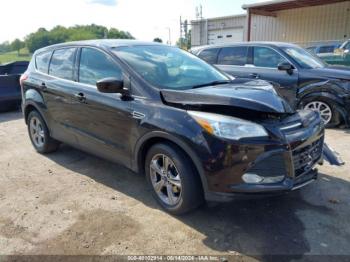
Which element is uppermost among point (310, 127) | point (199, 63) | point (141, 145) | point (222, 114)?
point (199, 63)

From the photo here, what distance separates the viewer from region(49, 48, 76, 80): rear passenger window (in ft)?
14.5

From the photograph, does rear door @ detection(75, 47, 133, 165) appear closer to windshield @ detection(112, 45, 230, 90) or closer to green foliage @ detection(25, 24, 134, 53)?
windshield @ detection(112, 45, 230, 90)

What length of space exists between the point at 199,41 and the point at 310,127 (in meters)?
27.1

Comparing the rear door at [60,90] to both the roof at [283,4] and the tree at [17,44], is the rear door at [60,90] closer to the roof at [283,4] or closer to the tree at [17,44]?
the roof at [283,4]

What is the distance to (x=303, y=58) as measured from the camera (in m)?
6.79

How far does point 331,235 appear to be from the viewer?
9.57 ft

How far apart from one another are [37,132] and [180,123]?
11.0ft

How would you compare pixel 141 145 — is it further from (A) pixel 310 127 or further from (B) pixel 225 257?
(A) pixel 310 127

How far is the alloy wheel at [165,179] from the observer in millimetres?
3221

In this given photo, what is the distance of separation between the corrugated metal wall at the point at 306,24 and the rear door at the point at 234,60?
15.5 metres

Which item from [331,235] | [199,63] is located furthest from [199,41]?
[331,235]

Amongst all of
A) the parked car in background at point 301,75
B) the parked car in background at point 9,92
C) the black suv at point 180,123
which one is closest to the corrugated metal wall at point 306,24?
the parked car in background at point 301,75

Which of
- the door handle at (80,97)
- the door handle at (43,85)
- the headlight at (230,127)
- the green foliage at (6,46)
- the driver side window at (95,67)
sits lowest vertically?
the headlight at (230,127)

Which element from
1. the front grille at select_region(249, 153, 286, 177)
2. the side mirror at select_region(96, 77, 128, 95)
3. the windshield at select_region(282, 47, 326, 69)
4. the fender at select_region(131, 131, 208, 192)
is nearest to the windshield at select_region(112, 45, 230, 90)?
the side mirror at select_region(96, 77, 128, 95)
